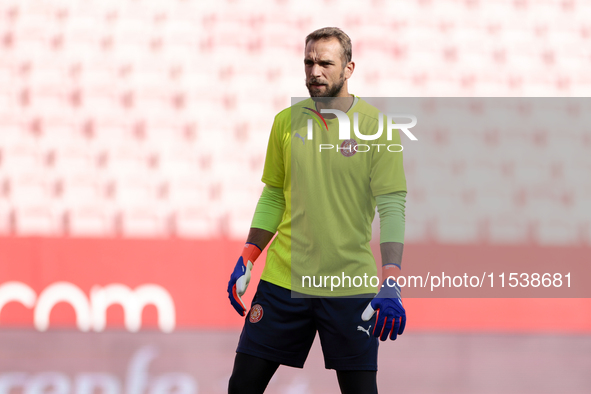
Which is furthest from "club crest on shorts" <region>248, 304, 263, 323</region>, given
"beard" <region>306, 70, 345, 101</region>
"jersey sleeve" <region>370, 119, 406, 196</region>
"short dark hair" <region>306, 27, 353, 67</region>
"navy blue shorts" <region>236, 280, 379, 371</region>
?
"short dark hair" <region>306, 27, 353, 67</region>

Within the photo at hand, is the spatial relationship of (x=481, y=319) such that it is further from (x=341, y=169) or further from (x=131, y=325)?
(x=341, y=169)

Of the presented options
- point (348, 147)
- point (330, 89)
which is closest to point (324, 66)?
point (330, 89)

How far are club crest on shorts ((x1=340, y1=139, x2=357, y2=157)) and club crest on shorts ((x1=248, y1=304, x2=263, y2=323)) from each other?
0.47 metres

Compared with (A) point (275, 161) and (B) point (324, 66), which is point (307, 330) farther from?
(B) point (324, 66)

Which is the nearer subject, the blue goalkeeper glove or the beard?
the blue goalkeeper glove

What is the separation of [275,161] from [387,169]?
0.33 metres

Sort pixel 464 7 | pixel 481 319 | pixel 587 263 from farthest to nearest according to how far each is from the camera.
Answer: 1. pixel 464 7
2. pixel 587 263
3. pixel 481 319

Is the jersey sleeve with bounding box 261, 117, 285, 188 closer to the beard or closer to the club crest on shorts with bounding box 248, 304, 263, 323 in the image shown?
the beard

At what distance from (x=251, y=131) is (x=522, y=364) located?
233 centimetres

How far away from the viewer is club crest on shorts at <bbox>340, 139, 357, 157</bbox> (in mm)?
1519

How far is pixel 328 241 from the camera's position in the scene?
1524mm

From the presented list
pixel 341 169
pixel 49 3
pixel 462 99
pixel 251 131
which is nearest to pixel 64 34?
pixel 49 3

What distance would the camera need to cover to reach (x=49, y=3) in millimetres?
4246

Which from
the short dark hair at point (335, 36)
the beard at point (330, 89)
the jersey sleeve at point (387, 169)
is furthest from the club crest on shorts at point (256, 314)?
the short dark hair at point (335, 36)
